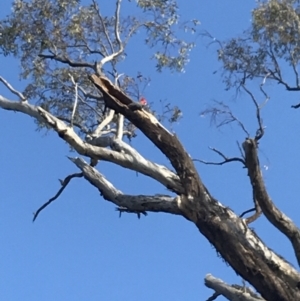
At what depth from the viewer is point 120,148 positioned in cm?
682

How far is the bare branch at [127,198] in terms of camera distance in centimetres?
573

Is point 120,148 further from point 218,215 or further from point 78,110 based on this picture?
point 78,110

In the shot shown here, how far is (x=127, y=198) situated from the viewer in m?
6.21

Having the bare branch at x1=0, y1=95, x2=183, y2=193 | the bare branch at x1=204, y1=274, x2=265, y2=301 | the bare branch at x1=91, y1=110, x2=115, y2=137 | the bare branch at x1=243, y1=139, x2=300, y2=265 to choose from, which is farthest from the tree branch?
the bare branch at x1=91, y1=110, x2=115, y2=137

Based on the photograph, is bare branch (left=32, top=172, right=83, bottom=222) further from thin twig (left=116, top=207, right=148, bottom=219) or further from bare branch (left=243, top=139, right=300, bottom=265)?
bare branch (left=243, top=139, right=300, bottom=265)

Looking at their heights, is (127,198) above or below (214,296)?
above

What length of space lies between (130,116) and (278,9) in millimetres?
5205

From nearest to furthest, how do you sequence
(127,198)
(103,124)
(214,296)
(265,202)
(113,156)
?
1. (265,202)
2. (127,198)
3. (113,156)
4. (214,296)
5. (103,124)

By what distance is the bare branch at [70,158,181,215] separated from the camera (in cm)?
573

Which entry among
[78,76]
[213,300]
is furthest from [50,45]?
[213,300]

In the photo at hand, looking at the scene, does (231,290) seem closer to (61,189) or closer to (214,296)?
(214,296)

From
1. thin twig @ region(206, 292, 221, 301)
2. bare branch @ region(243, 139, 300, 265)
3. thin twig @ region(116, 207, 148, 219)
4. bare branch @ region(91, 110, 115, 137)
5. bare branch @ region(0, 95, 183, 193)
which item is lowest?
bare branch @ region(243, 139, 300, 265)

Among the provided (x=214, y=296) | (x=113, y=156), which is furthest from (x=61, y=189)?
(x=214, y=296)

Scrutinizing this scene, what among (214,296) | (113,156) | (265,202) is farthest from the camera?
(214,296)
